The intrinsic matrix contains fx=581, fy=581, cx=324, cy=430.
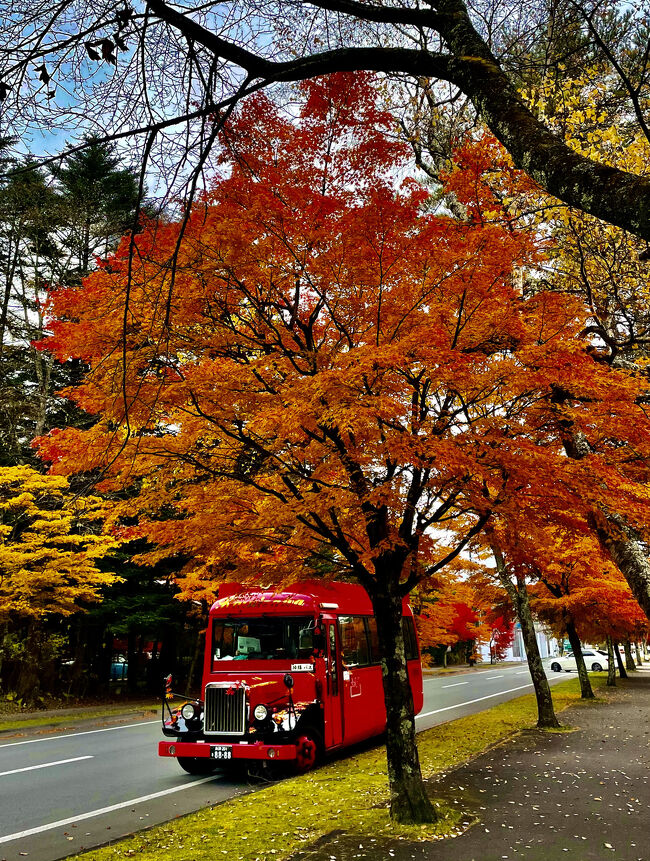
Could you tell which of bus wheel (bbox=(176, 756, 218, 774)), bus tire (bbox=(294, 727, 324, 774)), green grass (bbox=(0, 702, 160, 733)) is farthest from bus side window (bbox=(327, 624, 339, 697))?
green grass (bbox=(0, 702, 160, 733))

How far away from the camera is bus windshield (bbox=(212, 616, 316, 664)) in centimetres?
1028

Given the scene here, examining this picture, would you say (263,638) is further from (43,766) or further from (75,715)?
(75,715)

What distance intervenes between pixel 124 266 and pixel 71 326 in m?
0.96

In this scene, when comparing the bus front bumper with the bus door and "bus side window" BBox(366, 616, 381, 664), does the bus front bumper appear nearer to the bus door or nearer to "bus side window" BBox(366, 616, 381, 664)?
the bus door

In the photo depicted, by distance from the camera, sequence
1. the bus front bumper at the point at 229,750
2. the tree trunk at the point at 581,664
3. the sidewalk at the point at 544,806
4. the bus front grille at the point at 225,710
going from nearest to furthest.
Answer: the sidewalk at the point at 544,806 → the bus front bumper at the point at 229,750 → the bus front grille at the point at 225,710 → the tree trunk at the point at 581,664

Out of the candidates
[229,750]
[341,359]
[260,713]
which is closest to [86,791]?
[229,750]

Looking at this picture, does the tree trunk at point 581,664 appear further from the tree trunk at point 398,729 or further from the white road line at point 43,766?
the white road line at point 43,766

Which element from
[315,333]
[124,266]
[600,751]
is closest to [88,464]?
[124,266]

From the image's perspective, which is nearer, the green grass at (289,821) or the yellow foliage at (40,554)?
the green grass at (289,821)

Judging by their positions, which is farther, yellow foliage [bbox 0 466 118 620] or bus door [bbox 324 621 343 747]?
yellow foliage [bbox 0 466 118 620]

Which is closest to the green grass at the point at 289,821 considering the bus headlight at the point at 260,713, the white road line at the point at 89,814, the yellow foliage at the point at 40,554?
the bus headlight at the point at 260,713

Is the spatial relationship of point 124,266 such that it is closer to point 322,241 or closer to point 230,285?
point 230,285

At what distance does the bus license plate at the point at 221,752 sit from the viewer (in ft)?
29.0

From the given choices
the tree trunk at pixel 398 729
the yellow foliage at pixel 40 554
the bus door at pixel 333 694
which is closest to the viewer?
the tree trunk at pixel 398 729
